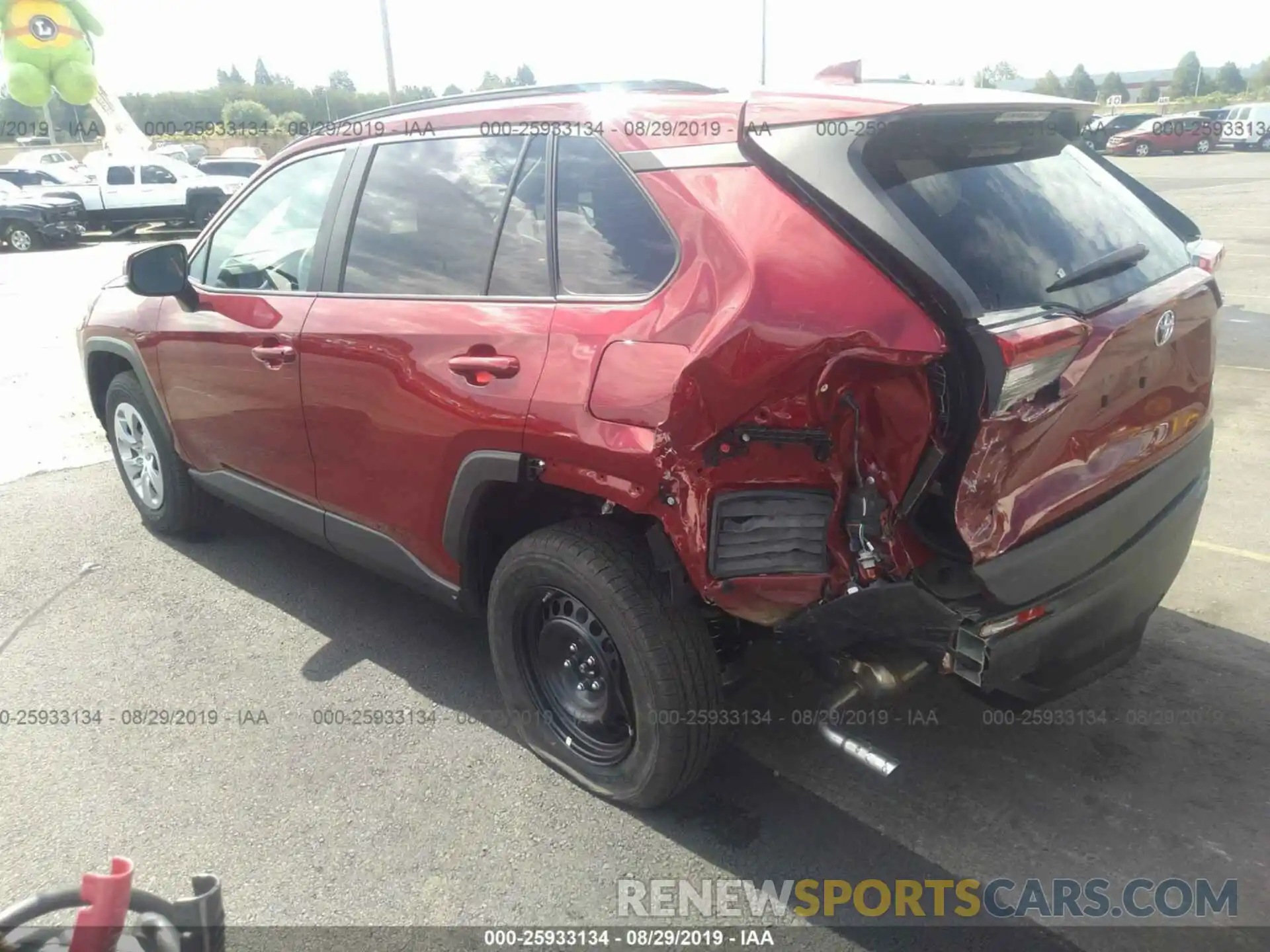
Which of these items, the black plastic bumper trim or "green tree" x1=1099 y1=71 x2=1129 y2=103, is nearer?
the black plastic bumper trim

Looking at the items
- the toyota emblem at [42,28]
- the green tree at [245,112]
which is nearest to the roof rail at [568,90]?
the toyota emblem at [42,28]

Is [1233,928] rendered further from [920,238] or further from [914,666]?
[920,238]

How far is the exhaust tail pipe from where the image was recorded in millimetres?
2365

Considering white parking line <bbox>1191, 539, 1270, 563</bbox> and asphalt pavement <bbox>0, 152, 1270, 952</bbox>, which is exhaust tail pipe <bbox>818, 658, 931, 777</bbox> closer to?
asphalt pavement <bbox>0, 152, 1270, 952</bbox>

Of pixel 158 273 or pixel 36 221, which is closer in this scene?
pixel 158 273

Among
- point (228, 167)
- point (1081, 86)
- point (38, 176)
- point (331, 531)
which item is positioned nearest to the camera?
point (331, 531)

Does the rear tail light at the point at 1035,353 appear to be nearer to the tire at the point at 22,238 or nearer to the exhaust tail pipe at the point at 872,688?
the exhaust tail pipe at the point at 872,688

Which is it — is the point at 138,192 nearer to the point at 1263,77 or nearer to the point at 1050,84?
the point at 1050,84

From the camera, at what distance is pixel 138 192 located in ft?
70.5

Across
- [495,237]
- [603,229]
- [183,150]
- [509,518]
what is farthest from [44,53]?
[603,229]

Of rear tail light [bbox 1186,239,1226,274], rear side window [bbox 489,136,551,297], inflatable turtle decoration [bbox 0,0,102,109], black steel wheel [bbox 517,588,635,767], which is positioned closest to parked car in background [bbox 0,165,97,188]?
inflatable turtle decoration [bbox 0,0,102,109]

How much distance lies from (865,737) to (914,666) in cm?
79

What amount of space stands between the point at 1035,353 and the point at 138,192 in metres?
23.8

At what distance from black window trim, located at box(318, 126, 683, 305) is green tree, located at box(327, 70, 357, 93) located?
85748 millimetres
